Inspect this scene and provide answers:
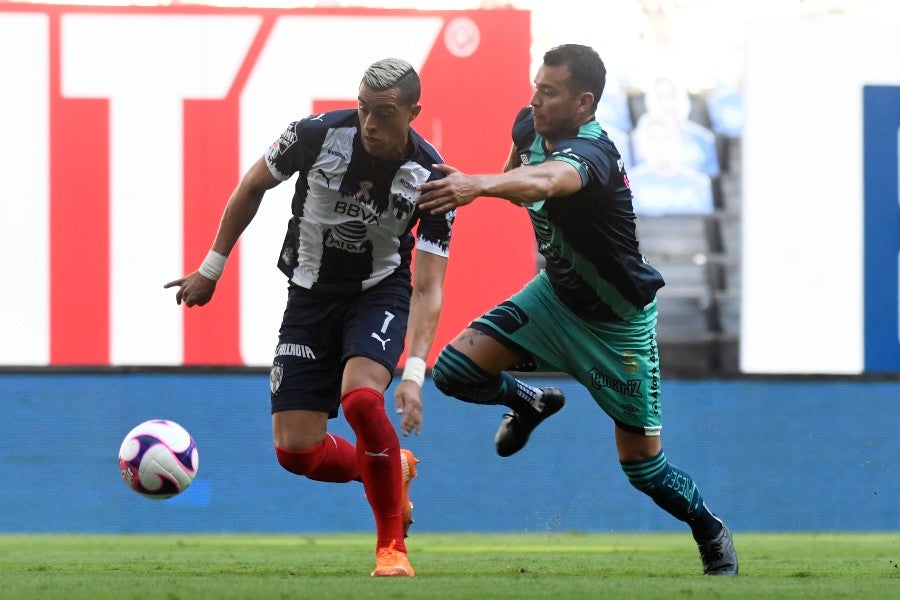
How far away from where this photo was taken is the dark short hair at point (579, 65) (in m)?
6.02

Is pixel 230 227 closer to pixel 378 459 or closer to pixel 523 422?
pixel 378 459

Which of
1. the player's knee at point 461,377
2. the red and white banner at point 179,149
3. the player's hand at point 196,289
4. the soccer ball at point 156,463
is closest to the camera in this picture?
the player's hand at point 196,289

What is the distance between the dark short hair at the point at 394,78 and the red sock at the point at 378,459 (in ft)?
3.90

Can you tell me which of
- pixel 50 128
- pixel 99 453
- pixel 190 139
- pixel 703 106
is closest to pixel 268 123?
pixel 190 139

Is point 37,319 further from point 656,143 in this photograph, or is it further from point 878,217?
point 878,217

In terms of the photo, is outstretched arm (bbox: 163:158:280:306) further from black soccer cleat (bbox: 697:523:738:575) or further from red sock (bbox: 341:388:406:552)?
black soccer cleat (bbox: 697:523:738:575)

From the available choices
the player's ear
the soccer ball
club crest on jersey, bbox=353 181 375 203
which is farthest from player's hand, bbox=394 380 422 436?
the soccer ball

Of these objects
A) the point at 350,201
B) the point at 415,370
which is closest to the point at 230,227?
the point at 350,201

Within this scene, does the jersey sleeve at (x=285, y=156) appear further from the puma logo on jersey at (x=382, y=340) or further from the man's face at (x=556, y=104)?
the man's face at (x=556, y=104)

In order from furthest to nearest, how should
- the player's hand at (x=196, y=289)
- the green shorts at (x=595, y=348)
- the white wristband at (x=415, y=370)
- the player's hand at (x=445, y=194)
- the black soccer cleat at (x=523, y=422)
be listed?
the black soccer cleat at (x=523, y=422)
the green shorts at (x=595, y=348)
the player's hand at (x=196, y=289)
the white wristband at (x=415, y=370)
the player's hand at (x=445, y=194)

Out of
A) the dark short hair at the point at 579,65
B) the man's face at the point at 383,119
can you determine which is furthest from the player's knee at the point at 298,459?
the dark short hair at the point at 579,65

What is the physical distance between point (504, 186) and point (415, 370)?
1000mm

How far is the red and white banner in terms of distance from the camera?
11664 mm

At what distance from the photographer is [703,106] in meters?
13.0
